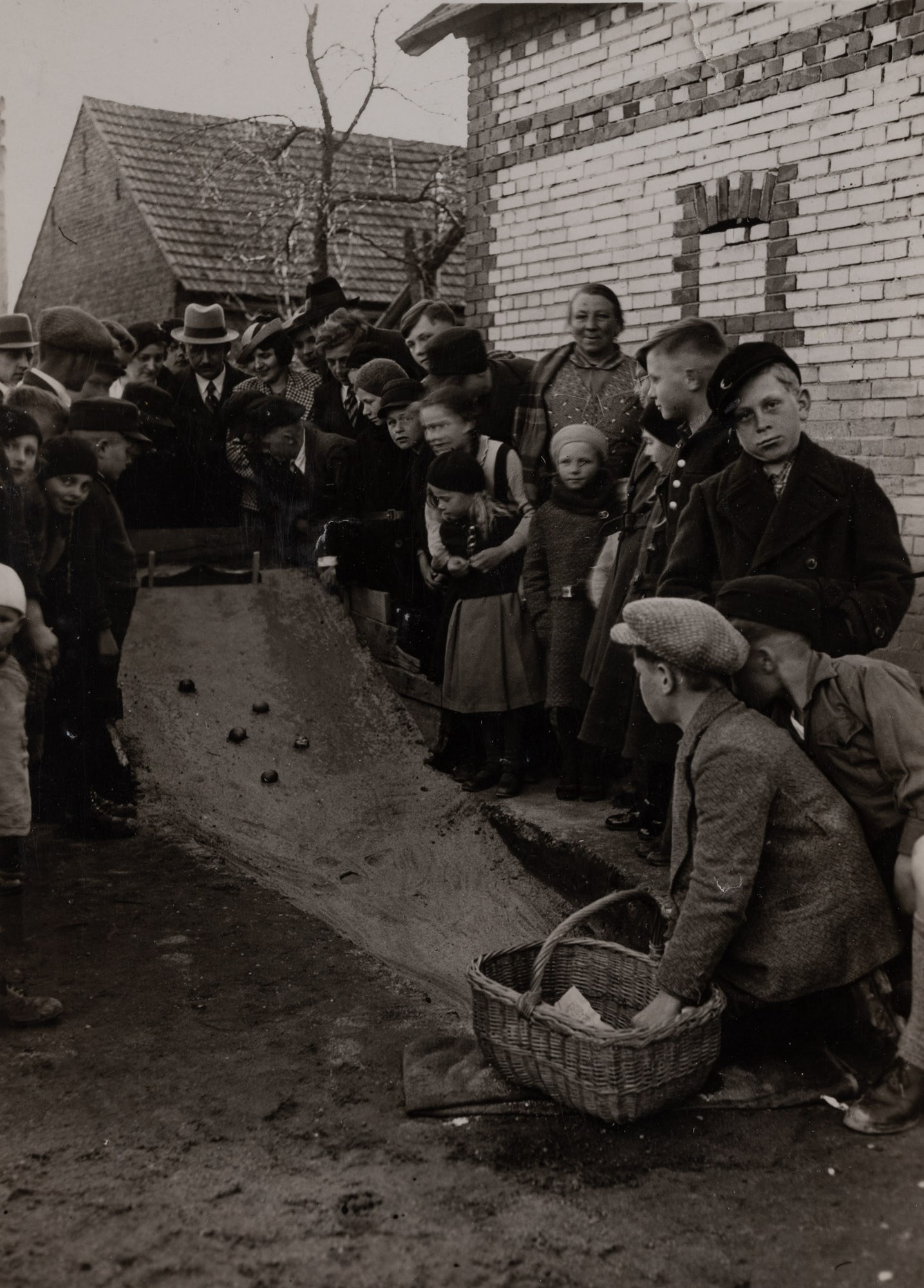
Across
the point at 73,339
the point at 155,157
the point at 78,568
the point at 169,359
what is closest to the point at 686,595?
the point at 78,568

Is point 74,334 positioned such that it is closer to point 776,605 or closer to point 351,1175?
point 776,605

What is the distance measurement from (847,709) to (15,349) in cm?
515

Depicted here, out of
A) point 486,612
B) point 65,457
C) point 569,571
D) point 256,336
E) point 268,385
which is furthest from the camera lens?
point 256,336

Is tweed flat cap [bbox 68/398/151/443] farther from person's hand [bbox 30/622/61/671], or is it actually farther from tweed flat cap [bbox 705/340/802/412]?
tweed flat cap [bbox 705/340/802/412]

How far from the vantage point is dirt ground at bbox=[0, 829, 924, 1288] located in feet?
9.25

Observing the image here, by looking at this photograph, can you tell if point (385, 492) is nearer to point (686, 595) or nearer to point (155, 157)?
point (686, 595)

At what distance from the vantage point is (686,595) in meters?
4.38

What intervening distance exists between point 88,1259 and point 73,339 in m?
5.36

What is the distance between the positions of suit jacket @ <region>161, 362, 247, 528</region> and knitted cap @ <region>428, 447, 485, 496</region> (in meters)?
2.54

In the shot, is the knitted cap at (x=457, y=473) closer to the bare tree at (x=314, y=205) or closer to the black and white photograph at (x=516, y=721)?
the black and white photograph at (x=516, y=721)

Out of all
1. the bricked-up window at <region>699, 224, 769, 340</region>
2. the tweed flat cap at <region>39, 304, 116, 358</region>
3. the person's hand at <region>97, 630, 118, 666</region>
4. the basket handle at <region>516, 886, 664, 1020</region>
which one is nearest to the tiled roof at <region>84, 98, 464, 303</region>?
the tweed flat cap at <region>39, 304, 116, 358</region>

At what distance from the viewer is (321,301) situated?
879cm

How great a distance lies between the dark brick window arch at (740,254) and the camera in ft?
20.0

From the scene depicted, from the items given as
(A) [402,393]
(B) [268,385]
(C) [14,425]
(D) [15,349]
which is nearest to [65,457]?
(C) [14,425]
